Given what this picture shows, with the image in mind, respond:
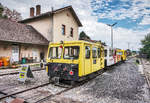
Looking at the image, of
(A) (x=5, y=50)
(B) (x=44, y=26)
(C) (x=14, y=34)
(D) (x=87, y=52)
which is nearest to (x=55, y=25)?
(B) (x=44, y=26)

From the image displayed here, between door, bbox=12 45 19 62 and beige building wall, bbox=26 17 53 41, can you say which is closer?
door, bbox=12 45 19 62

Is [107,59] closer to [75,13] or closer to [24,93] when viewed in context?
[24,93]

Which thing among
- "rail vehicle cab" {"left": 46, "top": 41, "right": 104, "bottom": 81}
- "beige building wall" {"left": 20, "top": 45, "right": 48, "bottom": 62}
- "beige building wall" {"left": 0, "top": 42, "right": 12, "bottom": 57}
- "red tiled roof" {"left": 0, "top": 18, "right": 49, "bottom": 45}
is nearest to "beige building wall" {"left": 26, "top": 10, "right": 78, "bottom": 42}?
"red tiled roof" {"left": 0, "top": 18, "right": 49, "bottom": 45}

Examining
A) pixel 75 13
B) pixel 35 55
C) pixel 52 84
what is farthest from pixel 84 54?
pixel 75 13

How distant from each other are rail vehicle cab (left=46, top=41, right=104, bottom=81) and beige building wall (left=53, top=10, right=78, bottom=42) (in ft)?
35.8

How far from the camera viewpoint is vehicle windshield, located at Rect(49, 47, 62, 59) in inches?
250

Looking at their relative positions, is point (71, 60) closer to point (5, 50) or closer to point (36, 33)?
point (5, 50)

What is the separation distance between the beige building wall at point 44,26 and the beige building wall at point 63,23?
0.91m

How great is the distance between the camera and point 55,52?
6691mm

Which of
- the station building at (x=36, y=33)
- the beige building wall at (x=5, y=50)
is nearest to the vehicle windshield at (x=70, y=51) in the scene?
the station building at (x=36, y=33)

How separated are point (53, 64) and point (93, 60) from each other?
2.49 metres

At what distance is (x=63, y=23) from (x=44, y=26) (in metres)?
3.16

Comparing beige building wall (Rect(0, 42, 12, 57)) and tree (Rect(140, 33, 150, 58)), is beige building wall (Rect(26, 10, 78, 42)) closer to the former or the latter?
beige building wall (Rect(0, 42, 12, 57))

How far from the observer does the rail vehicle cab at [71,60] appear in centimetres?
552
